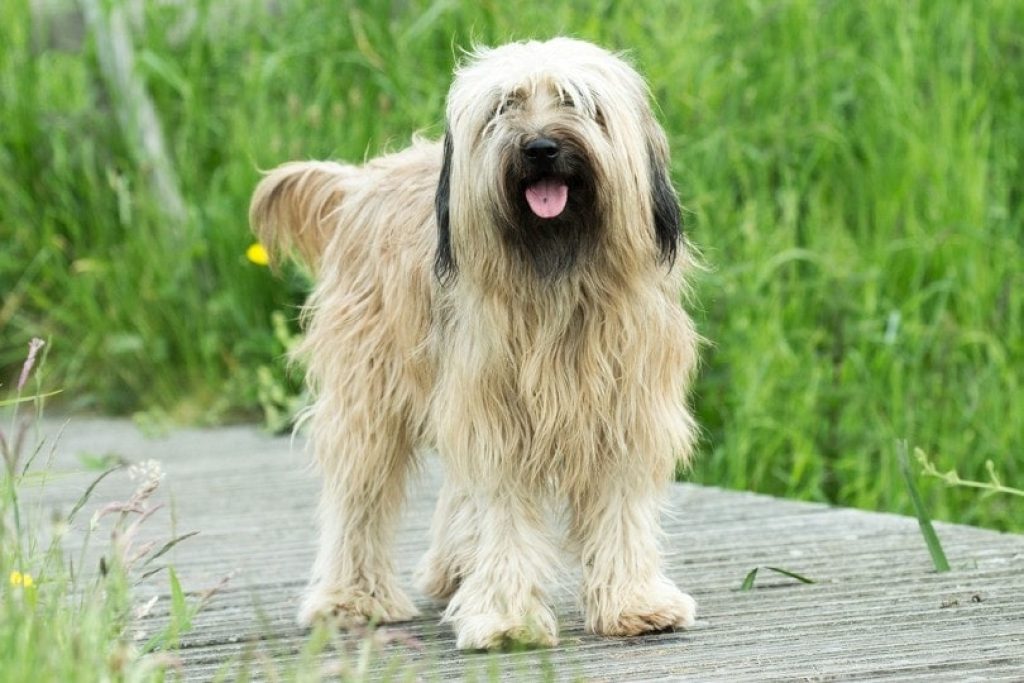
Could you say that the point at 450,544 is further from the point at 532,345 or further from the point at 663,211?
the point at 663,211

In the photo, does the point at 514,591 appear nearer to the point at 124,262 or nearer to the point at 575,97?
the point at 575,97

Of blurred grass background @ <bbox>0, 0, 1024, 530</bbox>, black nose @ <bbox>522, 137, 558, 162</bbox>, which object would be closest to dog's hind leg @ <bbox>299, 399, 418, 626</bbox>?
black nose @ <bbox>522, 137, 558, 162</bbox>

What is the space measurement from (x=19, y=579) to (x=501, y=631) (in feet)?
3.94

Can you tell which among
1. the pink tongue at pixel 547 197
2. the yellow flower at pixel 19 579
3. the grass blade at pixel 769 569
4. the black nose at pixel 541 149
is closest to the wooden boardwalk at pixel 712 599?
the grass blade at pixel 769 569

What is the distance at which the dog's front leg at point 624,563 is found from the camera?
13.8ft

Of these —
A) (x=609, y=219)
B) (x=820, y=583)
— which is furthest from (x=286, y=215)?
(x=820, y=583)

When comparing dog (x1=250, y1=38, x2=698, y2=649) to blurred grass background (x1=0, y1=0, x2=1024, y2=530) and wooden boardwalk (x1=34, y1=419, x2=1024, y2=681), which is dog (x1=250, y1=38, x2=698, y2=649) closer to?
wooden boardwalk (x1=34, y1=419, x2=1024, y2=681)

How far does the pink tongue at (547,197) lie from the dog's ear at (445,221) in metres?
0.24

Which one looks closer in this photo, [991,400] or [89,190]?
[991,400]

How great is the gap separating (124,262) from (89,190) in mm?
531

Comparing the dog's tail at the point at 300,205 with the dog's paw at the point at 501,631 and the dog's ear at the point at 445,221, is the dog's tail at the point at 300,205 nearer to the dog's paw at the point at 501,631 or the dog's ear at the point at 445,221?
the dog's ear at the point at 445,221

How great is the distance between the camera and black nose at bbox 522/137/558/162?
3.92 meters

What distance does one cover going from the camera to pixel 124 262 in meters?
9.08

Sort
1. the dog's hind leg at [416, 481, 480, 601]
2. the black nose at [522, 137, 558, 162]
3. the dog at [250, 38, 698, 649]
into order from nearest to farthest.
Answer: the black nose at [522, 137, 558, 162]
the dog at [250, 38, 698, 649]
the dog's hind leg at [416, 481, 480, 601]
